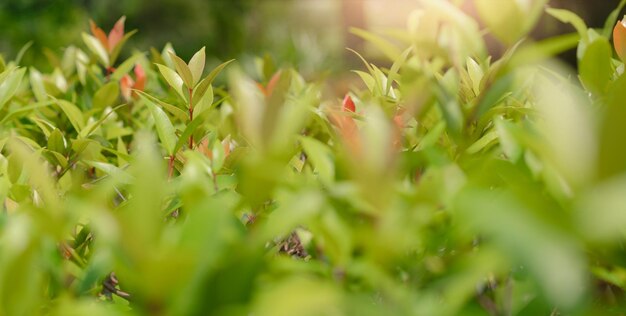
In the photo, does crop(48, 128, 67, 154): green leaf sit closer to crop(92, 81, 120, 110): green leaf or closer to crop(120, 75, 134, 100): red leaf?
crop(92, 81, 120, 110): green leaf

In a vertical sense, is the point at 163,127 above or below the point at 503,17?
below

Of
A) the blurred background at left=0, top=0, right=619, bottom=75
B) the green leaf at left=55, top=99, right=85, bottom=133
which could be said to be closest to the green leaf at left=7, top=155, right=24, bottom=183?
the green leaf at left=55, top=99, right=85, bottom=133

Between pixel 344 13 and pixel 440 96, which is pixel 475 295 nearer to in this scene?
pixel 440 96

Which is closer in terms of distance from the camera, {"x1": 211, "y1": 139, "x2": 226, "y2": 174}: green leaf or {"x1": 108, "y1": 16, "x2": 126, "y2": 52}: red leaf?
{"x1": 211, "y1": 139, "x2": 226, "y2": 174}: green leaf

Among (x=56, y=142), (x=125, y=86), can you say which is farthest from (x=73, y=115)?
(x=125, y=86)

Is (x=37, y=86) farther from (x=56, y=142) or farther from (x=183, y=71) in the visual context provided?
(x=183, y=71)
